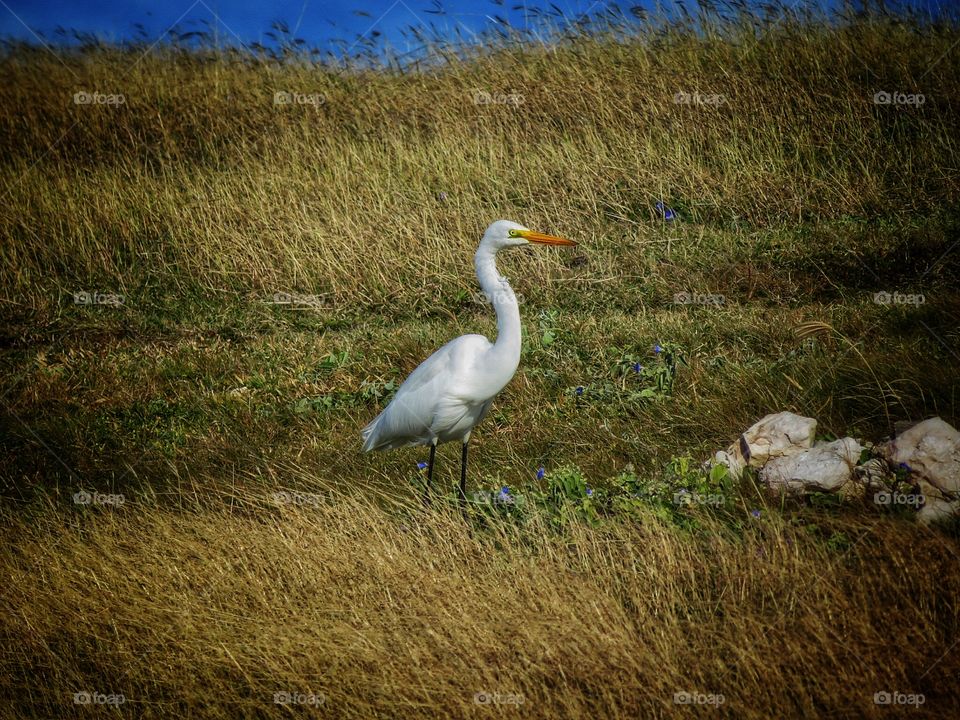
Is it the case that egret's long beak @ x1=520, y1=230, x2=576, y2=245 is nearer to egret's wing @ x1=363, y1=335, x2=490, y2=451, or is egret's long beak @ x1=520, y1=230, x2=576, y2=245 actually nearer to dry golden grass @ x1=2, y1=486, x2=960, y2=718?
egret's wing @ x1=363, y1=335, x2=490, y2=451

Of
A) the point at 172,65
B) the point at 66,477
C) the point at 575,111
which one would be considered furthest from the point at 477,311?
the point at 172,65

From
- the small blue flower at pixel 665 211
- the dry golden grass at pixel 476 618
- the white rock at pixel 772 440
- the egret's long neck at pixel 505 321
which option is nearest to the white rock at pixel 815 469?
the white rock at pixel 772 440

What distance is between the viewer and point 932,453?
3277 millimetres

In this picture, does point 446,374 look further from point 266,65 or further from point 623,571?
point 266,65

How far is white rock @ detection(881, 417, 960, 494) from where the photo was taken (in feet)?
10.6

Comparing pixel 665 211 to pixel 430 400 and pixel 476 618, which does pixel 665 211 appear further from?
pixel 476 618

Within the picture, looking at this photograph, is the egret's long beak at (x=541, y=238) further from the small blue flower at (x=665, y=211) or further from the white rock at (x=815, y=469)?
the small blue flower at (x=665, y=211)

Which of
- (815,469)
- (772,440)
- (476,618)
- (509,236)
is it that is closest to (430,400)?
(509,236)

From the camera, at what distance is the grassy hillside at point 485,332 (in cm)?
285

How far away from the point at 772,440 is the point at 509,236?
1530 mm

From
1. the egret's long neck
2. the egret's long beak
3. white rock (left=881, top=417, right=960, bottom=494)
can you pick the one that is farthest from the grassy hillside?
the egret's long beak

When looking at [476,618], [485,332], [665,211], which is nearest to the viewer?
[476,618]

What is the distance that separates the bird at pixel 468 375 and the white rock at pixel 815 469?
4.02 ft

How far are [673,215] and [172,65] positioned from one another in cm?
649
